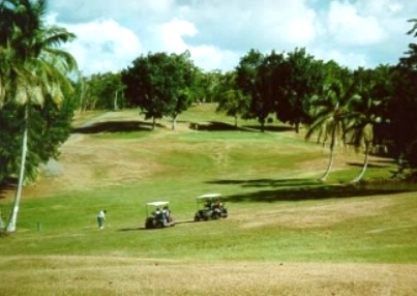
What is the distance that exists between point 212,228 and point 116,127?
83316mm

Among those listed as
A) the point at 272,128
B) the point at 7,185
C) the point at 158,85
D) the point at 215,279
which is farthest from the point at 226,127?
the point at 215,279

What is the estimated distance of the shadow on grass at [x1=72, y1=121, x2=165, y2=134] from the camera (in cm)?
A: 11900

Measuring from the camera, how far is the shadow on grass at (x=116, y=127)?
119 metres

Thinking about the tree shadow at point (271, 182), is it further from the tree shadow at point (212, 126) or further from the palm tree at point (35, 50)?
the tree shadow at point (212, 126)

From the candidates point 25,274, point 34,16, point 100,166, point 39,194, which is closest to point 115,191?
point 39,194

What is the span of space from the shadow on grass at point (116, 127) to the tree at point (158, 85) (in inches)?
153

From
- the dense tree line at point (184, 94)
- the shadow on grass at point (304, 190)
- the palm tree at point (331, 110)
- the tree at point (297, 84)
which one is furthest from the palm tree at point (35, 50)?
the tree at point (297, 84)

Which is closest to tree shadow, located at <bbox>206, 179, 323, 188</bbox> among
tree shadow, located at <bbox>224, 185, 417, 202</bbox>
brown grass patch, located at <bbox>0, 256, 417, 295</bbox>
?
tree shadow, located at <bbox>224, 185, 417, 202</bbox>

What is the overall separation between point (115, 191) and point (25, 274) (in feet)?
155

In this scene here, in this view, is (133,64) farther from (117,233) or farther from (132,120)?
(117,233)

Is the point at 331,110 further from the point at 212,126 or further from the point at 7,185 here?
the point at 212,126

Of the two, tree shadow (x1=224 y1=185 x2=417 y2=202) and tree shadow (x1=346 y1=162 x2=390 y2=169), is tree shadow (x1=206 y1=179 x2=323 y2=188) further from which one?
tree shadow (x1=346 y1=162 x2=390 y2=169)

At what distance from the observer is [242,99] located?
419 feet

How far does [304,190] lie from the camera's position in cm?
6706
